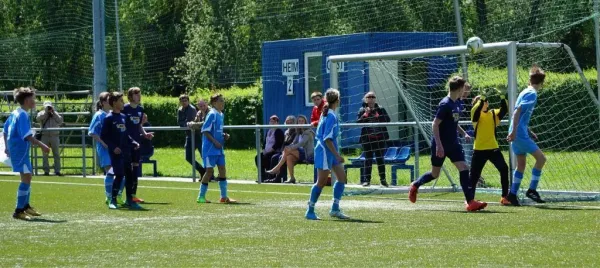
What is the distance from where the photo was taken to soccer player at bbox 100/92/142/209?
53.5 feet

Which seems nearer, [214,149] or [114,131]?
[114,131]

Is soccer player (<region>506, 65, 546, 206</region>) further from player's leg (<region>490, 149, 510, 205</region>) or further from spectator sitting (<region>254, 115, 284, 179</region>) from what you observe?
spectator sitting (<region>254, 115, 284, 179</region>)

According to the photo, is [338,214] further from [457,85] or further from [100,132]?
[100,132]

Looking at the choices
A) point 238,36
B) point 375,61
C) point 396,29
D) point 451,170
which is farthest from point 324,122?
point 238,36

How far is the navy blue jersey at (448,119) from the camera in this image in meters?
14.9

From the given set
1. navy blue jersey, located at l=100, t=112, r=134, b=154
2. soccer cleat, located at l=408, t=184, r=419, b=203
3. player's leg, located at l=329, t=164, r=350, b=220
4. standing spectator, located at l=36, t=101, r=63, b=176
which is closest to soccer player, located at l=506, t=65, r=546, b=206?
soccer cleat, located at l=408, t=184, r=419, b=203

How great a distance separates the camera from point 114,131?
1633 centimetres

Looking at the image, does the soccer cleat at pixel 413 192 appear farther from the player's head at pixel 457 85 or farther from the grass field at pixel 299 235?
the player's head at pixel 457 85

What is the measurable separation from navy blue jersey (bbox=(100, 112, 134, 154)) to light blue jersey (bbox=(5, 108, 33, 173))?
6.00 feet

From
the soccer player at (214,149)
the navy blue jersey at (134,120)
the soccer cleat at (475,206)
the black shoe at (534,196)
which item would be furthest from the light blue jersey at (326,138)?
the navy blue jersey at (134,120)

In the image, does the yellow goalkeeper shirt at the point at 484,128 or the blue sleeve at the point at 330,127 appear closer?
the blue sleeve at the point at 330,127

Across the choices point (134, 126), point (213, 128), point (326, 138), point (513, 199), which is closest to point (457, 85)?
point (513, 199)

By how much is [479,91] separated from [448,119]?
4.89m

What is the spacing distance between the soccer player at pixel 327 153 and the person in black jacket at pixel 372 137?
253 inches
